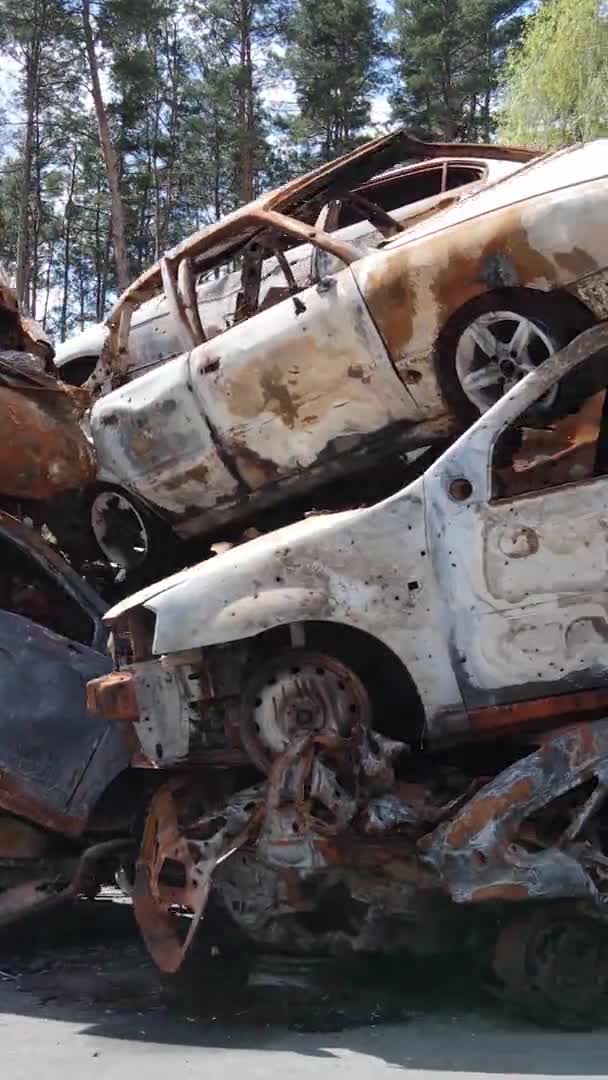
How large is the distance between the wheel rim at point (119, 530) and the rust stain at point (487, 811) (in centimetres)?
317

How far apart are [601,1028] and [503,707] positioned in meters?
1.15

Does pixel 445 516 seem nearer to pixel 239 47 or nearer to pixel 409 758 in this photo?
pixel 409 758

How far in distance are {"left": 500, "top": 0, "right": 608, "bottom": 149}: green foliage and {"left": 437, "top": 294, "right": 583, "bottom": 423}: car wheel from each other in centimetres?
1464

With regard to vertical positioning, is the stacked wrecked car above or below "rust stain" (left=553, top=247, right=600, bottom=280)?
below

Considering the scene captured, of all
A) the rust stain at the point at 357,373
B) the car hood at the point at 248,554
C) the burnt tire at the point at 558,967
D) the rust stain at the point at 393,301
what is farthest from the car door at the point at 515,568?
the rust stain at the point at 357,373

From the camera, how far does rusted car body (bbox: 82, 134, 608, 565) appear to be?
203 inches

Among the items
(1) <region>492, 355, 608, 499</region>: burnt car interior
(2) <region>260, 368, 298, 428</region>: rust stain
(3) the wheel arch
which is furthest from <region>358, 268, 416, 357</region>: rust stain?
(3) the wheel arch

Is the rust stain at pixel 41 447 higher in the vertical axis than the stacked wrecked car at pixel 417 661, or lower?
higher

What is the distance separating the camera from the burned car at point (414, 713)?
13.3 feet

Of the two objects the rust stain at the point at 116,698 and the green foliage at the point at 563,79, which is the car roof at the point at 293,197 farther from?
the green foliage at the point at 563,79

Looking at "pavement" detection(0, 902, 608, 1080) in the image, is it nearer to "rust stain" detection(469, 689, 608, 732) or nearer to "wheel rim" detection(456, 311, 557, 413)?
"rust stain" detection(469, 689, 608, 732)

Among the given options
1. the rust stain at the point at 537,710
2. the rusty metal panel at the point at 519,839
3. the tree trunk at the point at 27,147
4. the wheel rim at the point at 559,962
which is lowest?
the wheel rim at the point at 559,962

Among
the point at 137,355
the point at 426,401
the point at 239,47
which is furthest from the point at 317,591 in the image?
the point at 239,47

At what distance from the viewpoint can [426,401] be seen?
18.2 ft
